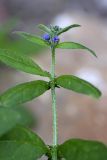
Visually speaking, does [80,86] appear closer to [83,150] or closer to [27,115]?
[83,150]

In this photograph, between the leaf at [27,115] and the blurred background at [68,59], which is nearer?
the leaf at [27,115]

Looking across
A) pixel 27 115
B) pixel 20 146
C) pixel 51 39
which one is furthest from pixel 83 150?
pixel 27 115

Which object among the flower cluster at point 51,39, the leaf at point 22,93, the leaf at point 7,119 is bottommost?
the leaf at point 7,119

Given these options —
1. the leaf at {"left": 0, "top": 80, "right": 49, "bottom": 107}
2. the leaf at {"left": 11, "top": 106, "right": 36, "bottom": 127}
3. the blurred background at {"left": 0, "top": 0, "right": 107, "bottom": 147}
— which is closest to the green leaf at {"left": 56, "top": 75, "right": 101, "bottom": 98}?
the leaf at {"left": 0, "top": 80, "right": 49, "bottom": 107}

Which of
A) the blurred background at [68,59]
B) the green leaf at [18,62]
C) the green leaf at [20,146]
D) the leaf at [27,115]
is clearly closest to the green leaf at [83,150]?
the green leaf at [20,146]

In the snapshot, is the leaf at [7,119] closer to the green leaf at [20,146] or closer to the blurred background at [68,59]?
the green leaf at [20,146]

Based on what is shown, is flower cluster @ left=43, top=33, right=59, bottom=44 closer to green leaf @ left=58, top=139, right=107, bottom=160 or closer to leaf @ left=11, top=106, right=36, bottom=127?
green leaf @ left=58, top=139, right=107, bottom=160
